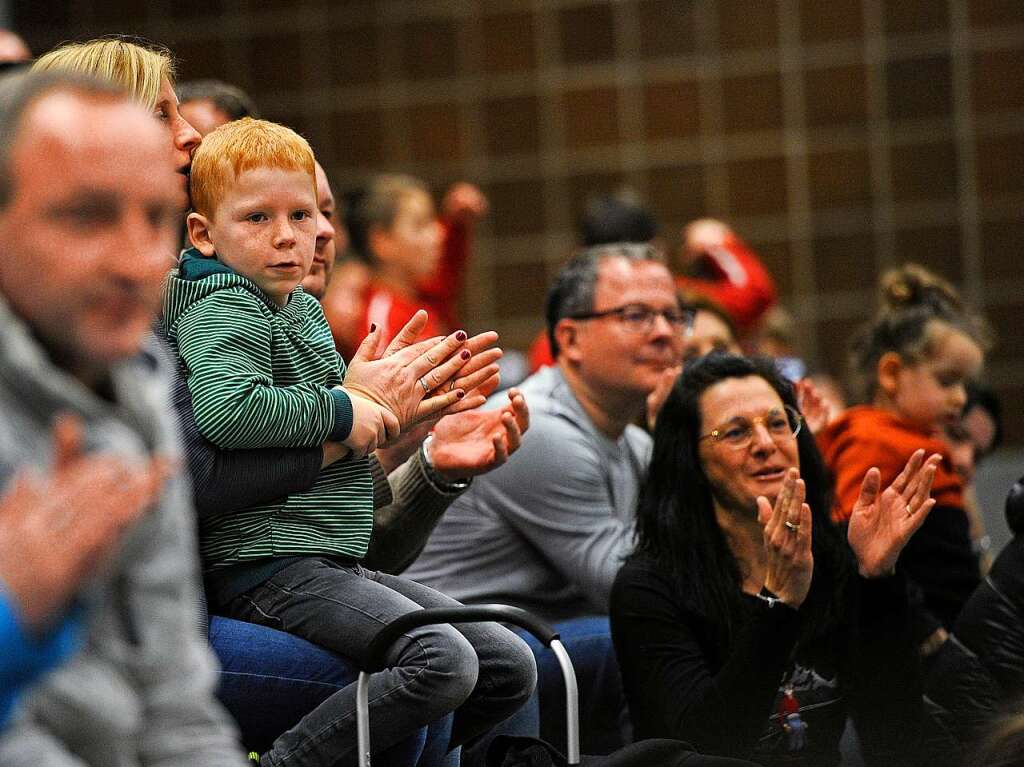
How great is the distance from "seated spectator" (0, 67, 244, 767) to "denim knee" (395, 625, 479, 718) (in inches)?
36.4

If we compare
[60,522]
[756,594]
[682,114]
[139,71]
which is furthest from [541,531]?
[682,114]

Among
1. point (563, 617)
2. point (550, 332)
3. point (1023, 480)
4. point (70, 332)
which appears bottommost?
point (563, 617)

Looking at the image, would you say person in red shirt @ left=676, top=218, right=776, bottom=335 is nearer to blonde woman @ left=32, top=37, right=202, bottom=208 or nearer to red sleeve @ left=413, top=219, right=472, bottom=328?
red sleeve @ left=413, top=219, right=472, bottom=328

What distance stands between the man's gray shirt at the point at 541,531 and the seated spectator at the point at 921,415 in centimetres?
53

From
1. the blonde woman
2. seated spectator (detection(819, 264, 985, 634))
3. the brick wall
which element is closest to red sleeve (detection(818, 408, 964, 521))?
seated spectator (detection(819, 264, 985, 634))

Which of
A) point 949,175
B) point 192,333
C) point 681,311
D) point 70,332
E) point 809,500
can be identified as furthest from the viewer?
point 949,175

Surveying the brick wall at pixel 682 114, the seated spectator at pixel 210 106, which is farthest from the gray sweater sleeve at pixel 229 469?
the brick wall at pixel 682 114

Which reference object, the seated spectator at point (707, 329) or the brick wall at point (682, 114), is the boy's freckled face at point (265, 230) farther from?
the brick wall at point (682, 114)

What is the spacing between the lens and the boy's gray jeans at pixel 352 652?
7.51 feet

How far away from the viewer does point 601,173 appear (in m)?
7.63

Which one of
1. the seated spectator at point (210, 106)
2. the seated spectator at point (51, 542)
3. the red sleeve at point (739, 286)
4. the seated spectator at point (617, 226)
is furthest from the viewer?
the red sleeve at point (739, 286)

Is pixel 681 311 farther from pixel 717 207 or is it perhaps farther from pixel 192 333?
pixel 717 207

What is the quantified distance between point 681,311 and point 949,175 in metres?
4.14

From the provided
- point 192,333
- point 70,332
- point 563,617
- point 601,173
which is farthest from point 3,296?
point 601,173
